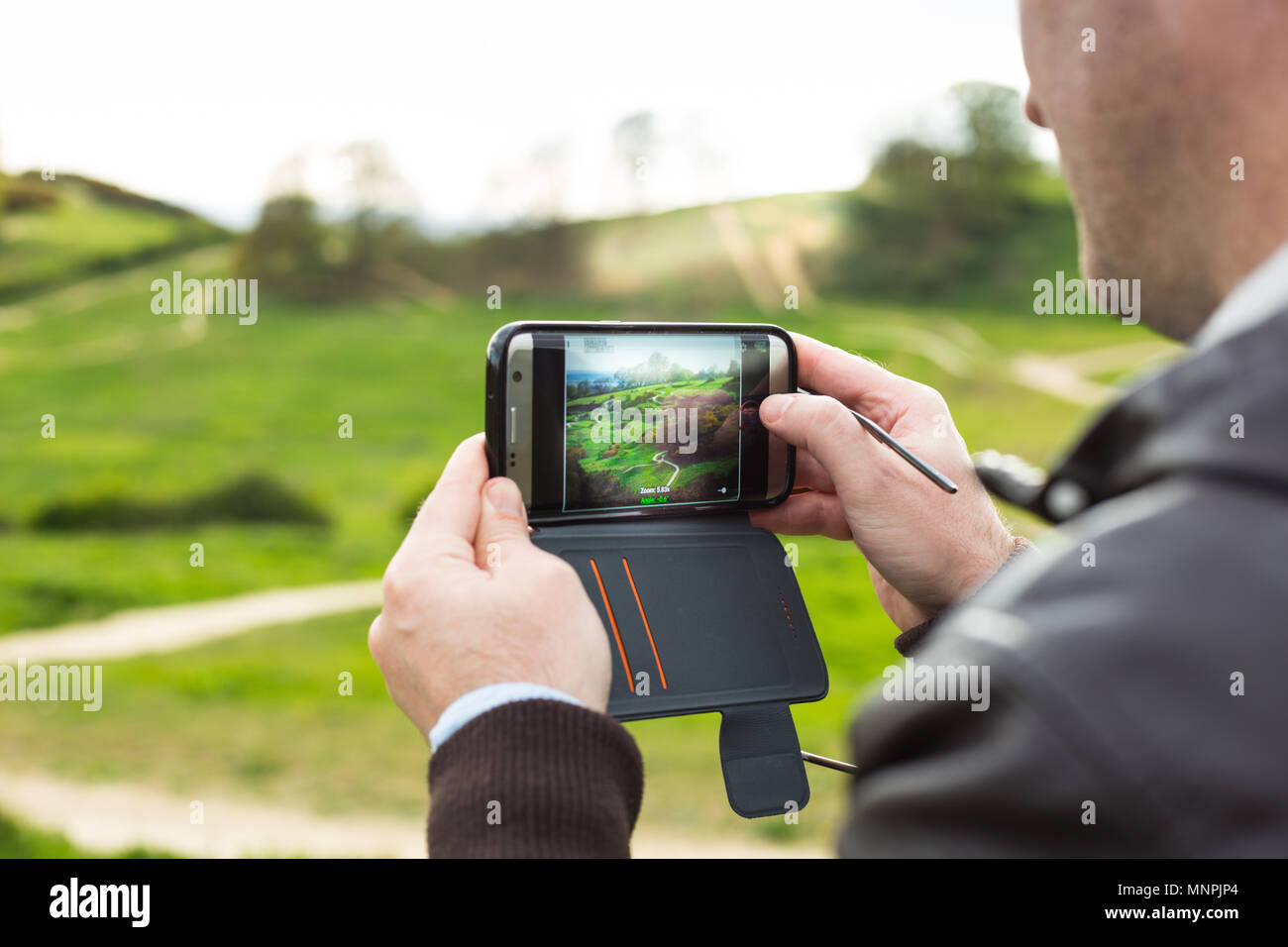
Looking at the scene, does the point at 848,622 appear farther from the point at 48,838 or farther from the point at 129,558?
the point at 129,558

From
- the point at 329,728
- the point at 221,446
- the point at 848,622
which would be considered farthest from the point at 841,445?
the point at 221,446

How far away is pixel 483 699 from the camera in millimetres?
923

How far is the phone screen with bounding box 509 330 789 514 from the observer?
127cm

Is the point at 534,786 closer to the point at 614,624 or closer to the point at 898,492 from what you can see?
the point at 614,624

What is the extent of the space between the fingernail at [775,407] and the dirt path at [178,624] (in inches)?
278

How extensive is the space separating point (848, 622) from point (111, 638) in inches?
233

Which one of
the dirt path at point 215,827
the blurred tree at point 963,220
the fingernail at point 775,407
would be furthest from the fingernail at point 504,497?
the blurred tree at point 963,220

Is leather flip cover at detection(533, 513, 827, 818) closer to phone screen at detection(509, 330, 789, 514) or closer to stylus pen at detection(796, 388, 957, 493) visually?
phone screen at detection(509, 330, 789, 514)

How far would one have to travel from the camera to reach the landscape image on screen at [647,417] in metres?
1.29

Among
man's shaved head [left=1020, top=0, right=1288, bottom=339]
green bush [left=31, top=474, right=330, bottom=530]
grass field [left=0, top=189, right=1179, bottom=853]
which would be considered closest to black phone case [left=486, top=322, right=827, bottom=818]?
man's shaved head [left=1020, top=0, right=1288, bottom=339]

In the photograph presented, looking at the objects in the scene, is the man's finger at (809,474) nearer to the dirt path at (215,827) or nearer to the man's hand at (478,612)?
the man's hand at (478,612)

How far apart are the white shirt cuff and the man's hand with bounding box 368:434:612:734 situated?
19 millimetres

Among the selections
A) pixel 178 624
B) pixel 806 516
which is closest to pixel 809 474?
pixel 806 516

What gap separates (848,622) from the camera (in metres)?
7.73
